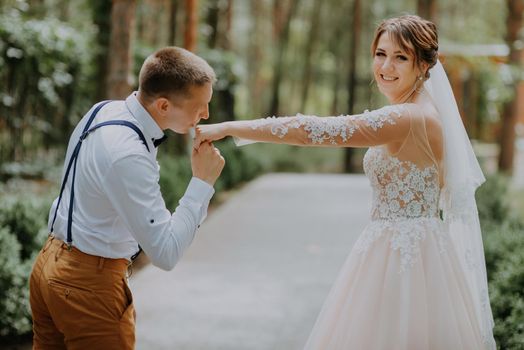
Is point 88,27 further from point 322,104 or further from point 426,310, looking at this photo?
point 322,104

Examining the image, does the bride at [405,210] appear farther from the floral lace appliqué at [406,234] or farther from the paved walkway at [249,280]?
the paved walkway at [249,280]

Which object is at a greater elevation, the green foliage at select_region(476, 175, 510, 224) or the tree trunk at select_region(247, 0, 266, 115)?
the tree trunk at select_region(247, 0, 266, 115)

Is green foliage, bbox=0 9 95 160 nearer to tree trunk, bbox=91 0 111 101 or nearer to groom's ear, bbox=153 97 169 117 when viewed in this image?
tree trunk, bbox=91 0 111 101

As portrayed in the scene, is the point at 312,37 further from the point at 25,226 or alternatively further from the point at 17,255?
the point at 17,255

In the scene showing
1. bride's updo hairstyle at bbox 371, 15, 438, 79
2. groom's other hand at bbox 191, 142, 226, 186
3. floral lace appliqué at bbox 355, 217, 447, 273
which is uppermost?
bride's updo hairstyle at bbox 371, 15, 438, 79

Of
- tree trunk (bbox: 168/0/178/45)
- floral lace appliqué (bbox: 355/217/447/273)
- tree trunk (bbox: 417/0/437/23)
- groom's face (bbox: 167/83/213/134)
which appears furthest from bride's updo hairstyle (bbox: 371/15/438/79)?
tree trunk (bbox: 168/0/178/45)

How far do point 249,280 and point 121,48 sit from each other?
9.87 feet

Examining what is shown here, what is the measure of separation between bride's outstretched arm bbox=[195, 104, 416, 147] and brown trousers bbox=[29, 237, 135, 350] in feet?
2.99

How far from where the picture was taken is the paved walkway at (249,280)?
19.1 ft

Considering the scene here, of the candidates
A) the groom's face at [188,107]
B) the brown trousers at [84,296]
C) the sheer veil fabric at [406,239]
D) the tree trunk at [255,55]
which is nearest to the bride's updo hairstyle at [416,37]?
the sheer veil fabric at [406,239]

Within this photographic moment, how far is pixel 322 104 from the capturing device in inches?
2021

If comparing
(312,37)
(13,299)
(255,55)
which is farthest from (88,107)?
(255,55)

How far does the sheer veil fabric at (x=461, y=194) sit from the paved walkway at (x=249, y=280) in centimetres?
235

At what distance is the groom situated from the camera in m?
2.42
